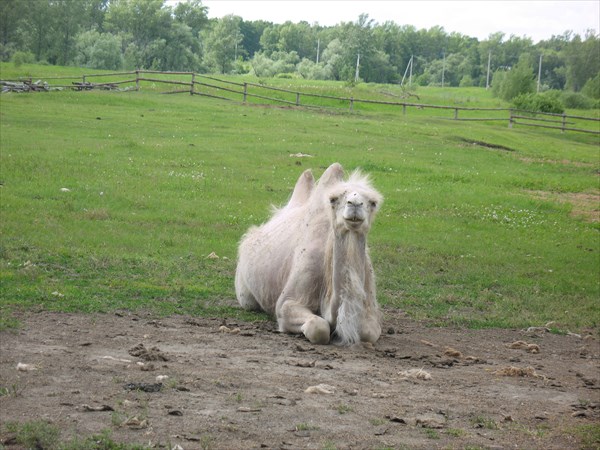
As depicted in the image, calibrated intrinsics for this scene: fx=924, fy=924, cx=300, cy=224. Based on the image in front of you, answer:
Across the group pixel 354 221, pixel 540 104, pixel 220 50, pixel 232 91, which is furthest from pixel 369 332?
pixel 220 50

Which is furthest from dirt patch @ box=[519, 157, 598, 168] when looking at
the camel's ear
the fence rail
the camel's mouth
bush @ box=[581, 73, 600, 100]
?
bush @ box=[581, 73, 600, 100]

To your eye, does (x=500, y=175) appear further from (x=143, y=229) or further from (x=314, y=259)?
(x=314, y=259)

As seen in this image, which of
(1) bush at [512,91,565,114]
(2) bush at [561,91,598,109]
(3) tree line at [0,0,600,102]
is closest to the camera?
(1) bush at [512,91,565,114]

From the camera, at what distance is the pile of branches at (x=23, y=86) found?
150 ft

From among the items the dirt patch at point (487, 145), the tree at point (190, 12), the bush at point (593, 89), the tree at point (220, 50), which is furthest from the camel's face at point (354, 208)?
the tree at point (220, 50)

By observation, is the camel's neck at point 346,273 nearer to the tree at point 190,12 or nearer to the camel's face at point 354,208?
the camel's face at point 354,208

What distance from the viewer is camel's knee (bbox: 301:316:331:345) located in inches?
380

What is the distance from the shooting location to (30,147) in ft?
87.7

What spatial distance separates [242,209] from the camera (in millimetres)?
20828

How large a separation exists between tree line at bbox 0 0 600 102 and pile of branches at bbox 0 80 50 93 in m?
20.1

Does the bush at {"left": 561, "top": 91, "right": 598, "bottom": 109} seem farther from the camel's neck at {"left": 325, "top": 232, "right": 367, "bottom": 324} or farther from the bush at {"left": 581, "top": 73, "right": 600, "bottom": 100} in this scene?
the camel's neck at {"left": 325, "top": 232, "right": 367, "bottom": 324}

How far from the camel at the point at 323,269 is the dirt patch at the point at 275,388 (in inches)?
10.6

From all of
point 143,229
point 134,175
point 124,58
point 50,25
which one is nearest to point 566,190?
point 134,175

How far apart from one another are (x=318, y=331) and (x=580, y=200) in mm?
18985
